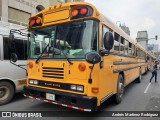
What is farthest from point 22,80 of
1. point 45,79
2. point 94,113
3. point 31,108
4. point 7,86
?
point 94,113

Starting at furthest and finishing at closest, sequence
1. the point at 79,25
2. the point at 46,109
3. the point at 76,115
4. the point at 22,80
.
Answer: the point at 22,80, the point at 46,109, the point at 76,115, the point at 79,25

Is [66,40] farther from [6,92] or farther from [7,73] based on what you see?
[6,92]

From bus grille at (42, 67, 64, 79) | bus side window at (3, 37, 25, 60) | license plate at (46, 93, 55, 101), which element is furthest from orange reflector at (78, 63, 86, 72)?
bus side window at (3, 37, 25, 60)

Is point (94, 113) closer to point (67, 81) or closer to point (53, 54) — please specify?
point (67, 81)

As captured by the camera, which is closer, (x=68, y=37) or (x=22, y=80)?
(x=68, y=37)

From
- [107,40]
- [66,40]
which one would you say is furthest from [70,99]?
[107,40]

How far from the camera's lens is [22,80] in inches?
254

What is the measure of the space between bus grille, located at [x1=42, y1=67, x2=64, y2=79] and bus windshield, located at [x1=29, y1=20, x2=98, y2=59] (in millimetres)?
314

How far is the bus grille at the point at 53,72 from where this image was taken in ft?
14.6

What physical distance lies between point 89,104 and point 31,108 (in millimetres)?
2440

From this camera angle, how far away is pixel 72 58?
427 centimetres

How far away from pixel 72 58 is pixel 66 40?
20.3 inches

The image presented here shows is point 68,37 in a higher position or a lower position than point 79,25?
lower

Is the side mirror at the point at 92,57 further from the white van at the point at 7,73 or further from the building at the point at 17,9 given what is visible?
the building at the point at 17,9
